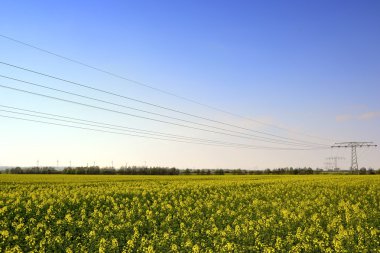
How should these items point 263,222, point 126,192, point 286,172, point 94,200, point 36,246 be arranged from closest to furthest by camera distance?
point 36,246
point 263,222
point 94,200
point 126,192
point 286,172

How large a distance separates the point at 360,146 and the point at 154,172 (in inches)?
2417

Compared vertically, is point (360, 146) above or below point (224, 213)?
above

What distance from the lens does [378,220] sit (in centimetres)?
2123

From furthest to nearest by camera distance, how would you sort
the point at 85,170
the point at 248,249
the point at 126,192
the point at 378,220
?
the point at 85,170, the point at 126,192, the point at 378,220, the point at 248,249

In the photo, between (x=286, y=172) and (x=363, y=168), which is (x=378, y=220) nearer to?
(x=286, y=172)

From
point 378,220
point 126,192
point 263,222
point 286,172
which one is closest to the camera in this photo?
point 263,222

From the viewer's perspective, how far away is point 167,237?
15.4 m

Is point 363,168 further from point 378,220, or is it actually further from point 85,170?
point 378,220

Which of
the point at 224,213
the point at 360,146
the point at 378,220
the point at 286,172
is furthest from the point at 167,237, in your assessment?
the point at 360,146

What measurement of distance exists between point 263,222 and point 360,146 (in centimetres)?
11197

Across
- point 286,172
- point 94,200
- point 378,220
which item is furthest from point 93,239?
point 286,172

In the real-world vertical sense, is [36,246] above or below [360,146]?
below

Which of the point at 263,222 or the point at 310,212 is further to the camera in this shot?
the point at 310,212

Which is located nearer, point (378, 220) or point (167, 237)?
point (167, 237)
